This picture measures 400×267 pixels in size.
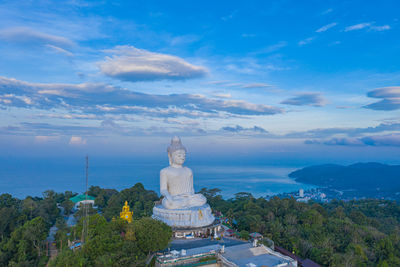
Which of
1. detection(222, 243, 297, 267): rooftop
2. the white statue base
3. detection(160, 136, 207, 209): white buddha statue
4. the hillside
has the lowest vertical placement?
the hillside

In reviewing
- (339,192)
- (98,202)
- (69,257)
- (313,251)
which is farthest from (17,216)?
(339,192)

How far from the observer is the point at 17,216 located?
25.1 m

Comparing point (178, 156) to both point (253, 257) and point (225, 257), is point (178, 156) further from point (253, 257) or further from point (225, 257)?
point (253, 257)

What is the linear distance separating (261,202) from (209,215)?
1194 centimetres

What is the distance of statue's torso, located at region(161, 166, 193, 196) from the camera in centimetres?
2197

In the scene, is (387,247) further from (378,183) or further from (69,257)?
(378,183)

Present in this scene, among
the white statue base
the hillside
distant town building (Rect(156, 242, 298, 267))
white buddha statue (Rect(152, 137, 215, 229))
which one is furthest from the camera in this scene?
the hillside

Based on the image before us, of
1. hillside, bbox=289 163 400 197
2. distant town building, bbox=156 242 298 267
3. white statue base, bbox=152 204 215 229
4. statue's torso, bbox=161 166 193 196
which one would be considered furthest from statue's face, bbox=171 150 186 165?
hillside, bbox=289 163 400 197

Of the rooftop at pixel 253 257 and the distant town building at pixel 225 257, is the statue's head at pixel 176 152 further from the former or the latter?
the rooftop at pixel 253 257

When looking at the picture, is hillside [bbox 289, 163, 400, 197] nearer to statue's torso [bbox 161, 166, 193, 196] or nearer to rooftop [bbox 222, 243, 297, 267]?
statue's torso [bbox 161, 166, 193, 196]

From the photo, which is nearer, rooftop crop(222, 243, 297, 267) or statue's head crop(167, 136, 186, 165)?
rooftop crop(222, 243, 297, 267)

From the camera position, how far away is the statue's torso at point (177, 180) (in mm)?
21969

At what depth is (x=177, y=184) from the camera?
22.0 metres

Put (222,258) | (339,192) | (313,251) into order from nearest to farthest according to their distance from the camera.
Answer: (222,258), (313,251), (339,192)
